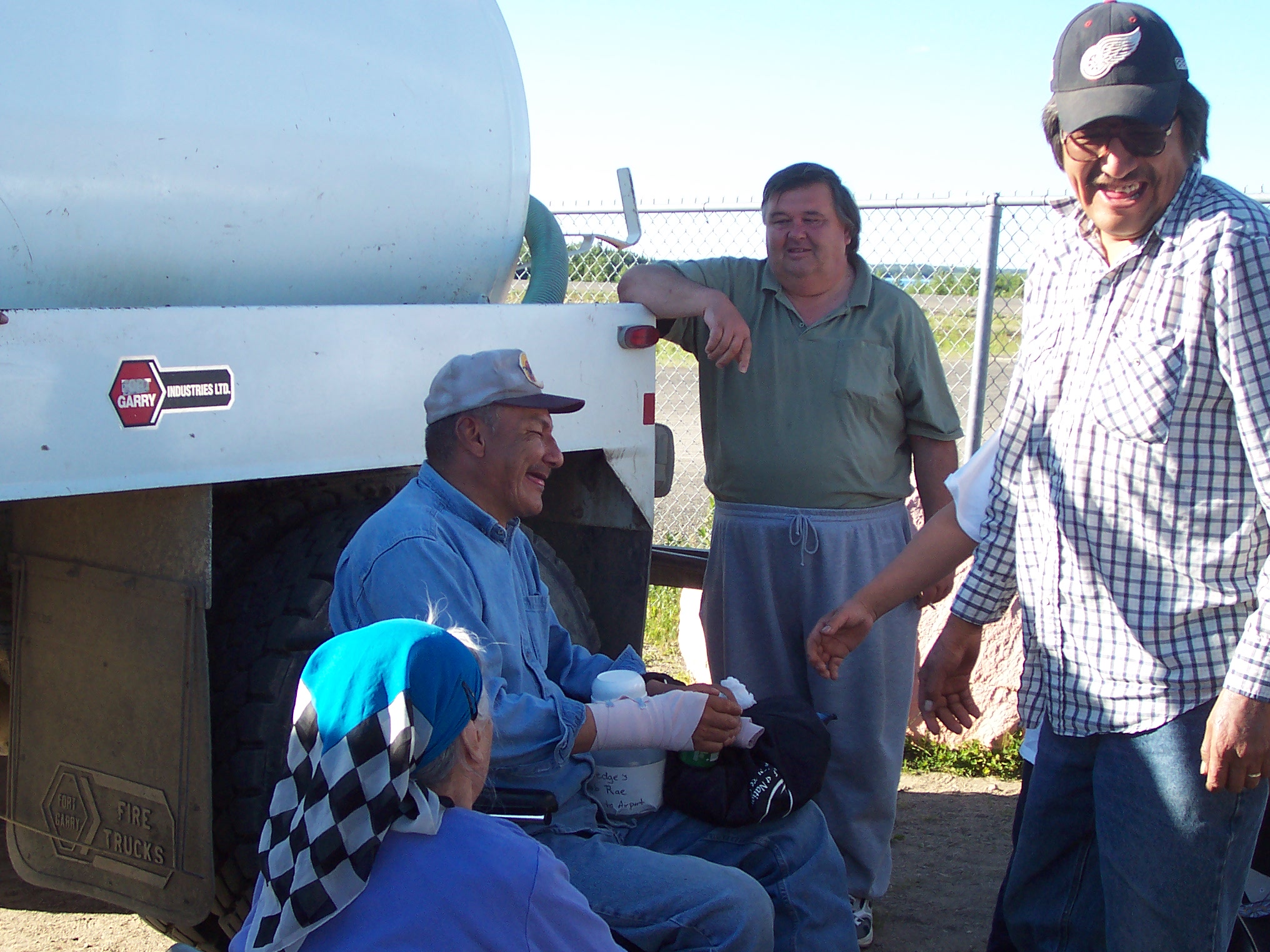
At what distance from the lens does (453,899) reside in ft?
4.18

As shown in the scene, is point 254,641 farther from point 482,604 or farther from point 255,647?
point 482,604

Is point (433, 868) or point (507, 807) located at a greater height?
point (433, 868)

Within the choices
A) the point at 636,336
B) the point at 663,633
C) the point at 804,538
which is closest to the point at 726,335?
the point at 636,336

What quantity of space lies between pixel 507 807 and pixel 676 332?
1.60 m

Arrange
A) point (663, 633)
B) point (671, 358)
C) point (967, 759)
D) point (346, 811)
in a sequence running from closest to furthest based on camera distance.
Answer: point (346, 811) → point (967, 759) → point (663, 633) → point (671, 358)

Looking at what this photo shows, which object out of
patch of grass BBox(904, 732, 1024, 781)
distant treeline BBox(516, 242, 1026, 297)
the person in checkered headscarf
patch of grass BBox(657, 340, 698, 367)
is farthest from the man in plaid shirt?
patch of grass BBox(657, 340, 698, 367)

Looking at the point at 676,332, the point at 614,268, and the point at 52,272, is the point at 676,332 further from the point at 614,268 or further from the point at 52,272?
the point at 614,268

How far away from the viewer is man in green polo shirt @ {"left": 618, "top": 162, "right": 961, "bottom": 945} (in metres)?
3.12

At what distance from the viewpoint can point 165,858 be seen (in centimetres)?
223

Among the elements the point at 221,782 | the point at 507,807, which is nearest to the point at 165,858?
the point at 221,782

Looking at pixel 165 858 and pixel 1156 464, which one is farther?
pixel 165 858

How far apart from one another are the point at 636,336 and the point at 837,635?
91 cm

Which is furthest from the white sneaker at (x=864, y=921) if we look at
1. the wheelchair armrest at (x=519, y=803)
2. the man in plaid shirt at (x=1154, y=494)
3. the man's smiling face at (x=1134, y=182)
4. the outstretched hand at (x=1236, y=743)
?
the man's smiling face at (x=1134, y=182)

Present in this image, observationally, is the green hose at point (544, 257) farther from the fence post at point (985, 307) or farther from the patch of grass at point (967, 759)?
the patch of grass at point (967, 759)
